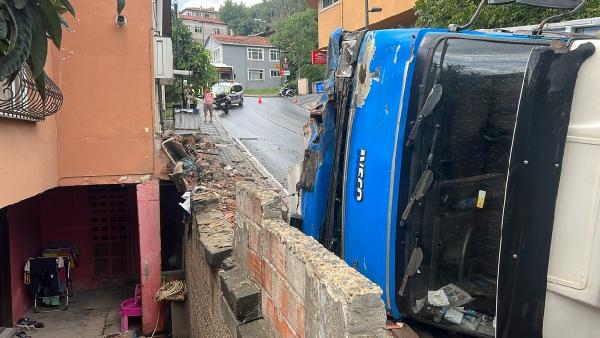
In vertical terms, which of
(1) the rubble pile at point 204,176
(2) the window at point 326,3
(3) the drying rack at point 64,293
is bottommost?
(3) the drying rack at point 64,293

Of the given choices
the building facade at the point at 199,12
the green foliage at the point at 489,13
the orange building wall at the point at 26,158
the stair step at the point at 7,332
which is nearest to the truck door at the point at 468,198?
the orange building wall at the point at 26,158

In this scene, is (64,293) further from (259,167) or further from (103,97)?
(259,167)

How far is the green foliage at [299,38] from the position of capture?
44062 mm

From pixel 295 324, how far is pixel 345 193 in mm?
829

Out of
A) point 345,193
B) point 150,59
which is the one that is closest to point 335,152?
point 345,193

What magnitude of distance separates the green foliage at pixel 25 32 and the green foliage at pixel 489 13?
5417 millimetres

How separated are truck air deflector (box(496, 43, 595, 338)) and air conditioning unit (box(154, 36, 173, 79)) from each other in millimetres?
7884

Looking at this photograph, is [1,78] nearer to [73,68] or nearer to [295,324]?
[295,324]

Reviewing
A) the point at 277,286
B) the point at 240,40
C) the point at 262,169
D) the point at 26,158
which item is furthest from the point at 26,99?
the point at 240,40

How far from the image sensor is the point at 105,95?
7.84m

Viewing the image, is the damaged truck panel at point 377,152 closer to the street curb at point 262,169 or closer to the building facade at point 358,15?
the street curb at point 262,169

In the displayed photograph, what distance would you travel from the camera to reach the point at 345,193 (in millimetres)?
3078

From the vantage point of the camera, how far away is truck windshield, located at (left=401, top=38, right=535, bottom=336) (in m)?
2.60

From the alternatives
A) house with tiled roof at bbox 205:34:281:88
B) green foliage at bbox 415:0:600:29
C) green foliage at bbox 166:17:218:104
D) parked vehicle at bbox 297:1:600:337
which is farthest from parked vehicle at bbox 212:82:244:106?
parked vehicle at bbox 297:1:600:337
